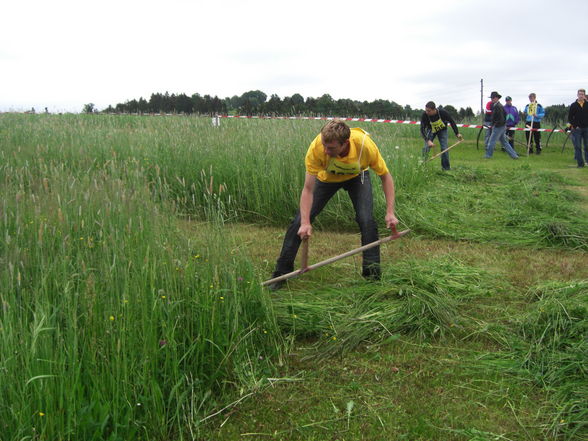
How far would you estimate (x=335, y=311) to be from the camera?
3701 mm

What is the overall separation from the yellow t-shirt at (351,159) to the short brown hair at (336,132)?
0.30 m

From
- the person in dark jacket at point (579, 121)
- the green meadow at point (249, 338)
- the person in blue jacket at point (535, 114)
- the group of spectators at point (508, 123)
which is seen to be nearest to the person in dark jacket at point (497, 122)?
the group of spectators at point (508, 123)

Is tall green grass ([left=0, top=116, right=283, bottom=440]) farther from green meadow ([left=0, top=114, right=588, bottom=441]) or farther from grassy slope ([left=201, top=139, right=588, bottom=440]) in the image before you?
grassy slope ([left=201, top=139, right=588, bottom=440])

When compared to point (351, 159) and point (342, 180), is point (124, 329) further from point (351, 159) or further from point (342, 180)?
point (342, 180)

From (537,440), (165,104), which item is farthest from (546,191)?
(165,104)

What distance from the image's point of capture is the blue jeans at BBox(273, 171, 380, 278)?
4285 millimetres

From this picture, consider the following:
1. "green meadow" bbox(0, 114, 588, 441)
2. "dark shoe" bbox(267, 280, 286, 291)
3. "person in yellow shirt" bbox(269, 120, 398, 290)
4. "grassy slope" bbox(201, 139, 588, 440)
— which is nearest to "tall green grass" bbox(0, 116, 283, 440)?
"green meadow" bbox(0, 114, 588, 441)

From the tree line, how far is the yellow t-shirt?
13.0 metres

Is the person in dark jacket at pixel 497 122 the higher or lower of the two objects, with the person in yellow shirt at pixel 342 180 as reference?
higher

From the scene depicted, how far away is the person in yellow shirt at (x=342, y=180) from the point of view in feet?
11.9

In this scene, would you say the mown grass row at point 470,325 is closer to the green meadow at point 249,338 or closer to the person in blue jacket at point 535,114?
the green meadow at point 249,338

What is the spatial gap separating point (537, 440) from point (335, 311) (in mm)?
1544

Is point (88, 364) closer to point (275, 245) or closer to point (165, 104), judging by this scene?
point (275, 245)

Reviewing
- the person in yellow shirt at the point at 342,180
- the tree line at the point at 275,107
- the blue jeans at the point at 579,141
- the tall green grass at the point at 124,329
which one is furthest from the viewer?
the tree line at the point at 275,107
